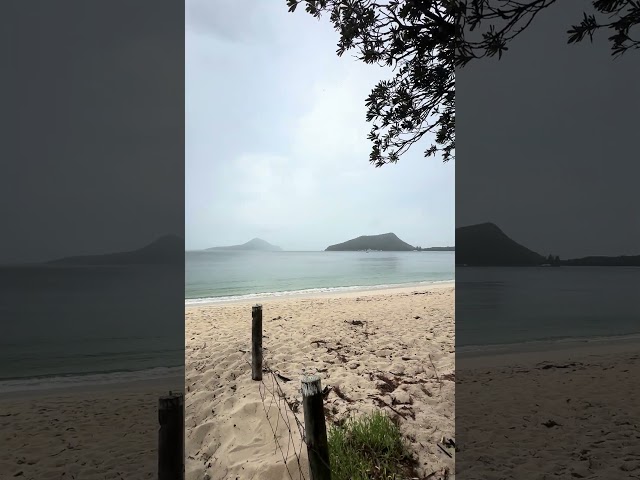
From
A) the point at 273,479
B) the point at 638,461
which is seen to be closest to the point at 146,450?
the point at 273,479

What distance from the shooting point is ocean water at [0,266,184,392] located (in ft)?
6.28

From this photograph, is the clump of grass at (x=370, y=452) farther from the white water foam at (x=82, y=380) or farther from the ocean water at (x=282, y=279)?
the ocean water at (x=282, y=279)

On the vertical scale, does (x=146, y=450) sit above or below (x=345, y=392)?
above

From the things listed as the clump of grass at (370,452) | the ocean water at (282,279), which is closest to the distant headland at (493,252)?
the clump of grass at (370,452)

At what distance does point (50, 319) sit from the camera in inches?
119

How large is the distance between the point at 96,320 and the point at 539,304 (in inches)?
178

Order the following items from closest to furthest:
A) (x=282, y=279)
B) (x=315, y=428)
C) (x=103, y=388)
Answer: (x=315, y=428), (x=103, y=388), (x=282, y=279)

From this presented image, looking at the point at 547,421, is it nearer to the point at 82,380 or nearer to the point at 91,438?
the point at 91,438

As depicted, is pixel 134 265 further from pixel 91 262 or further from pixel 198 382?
pixel 198 382

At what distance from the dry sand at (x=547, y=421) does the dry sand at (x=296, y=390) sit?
0.27 metres

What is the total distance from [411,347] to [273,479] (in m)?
3.50

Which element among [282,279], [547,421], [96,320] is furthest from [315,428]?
[282,279]

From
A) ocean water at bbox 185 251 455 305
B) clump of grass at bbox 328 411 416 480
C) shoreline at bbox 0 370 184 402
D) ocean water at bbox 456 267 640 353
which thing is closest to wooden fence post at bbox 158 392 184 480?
shoreline at bbox 0 370 184 402

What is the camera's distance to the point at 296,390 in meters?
3.79
